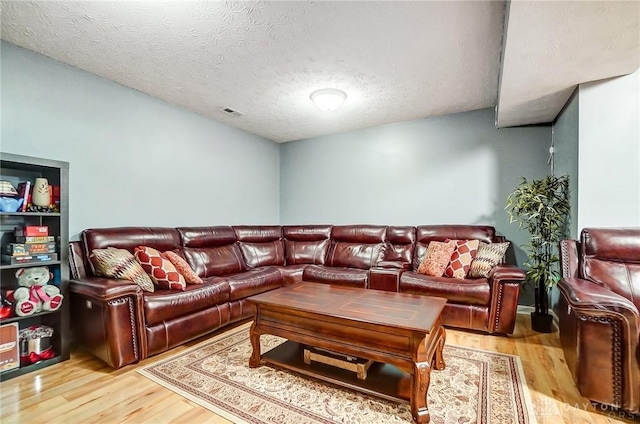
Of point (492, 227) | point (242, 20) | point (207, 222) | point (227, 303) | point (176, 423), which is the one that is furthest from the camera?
point (207, 222)

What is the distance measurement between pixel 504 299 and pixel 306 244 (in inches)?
99.7

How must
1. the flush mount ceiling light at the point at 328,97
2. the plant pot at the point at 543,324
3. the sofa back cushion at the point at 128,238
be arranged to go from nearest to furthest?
the sofa back cushion at the point at 128,238 → the plant pot at the point at 543,324 → the flush mount ceiling light at the point at 328,97

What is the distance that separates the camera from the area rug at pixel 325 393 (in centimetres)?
165

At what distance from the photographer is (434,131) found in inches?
158

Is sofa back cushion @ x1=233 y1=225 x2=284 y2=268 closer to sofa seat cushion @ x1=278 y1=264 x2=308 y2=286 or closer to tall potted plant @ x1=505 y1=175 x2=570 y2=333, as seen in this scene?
sofa seat cushion @ x1=278 y1=264 x2=308 y2=286

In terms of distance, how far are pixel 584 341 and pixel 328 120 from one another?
3.43m

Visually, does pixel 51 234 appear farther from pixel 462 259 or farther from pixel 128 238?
pixel 462 259

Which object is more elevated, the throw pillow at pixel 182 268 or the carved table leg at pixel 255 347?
the throw pillow at pixel 182 268

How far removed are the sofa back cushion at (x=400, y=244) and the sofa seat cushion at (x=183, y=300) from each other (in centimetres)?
208

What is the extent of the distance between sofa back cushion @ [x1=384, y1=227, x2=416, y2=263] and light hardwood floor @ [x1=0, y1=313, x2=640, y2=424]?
1579 millimetres

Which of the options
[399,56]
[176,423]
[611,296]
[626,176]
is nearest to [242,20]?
[399,56]

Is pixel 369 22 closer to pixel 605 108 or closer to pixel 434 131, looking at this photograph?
pixel 605 108

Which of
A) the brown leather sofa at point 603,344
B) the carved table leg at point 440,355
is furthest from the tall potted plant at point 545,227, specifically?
the carved table leg at point 440,355

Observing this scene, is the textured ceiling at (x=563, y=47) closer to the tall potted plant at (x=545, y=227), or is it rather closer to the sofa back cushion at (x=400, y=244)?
the tall potted plant at (x=545, y=227)
